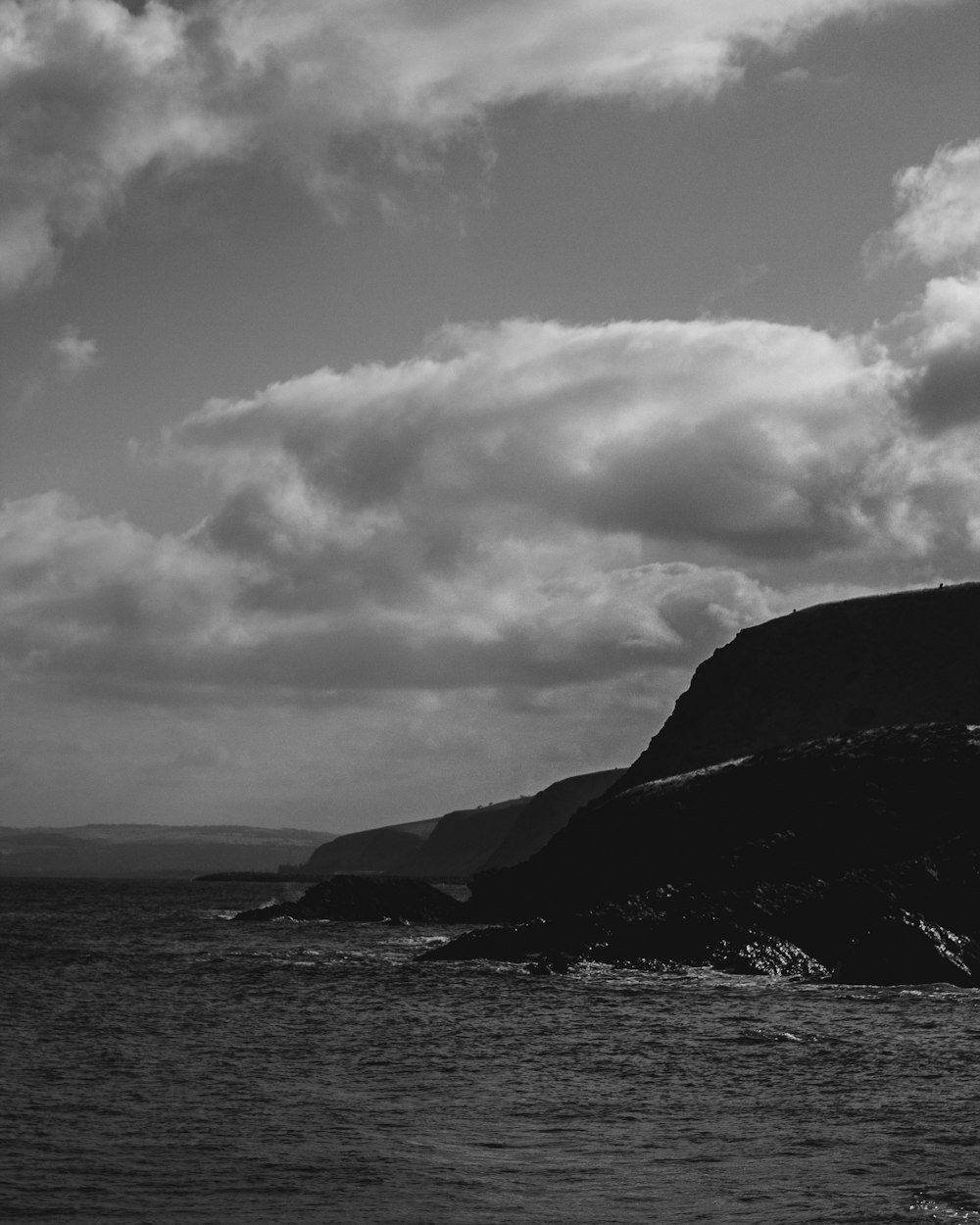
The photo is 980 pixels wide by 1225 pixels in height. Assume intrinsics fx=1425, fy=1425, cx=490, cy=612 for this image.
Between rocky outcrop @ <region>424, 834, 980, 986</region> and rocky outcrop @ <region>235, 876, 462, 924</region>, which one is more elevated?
rocky outcrop @ <region>424, 834, 980, 986</region>

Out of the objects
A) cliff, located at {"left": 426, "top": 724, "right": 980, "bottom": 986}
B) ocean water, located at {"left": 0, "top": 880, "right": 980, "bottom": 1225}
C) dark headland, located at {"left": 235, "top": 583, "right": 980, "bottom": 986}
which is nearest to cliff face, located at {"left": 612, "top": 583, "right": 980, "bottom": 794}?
dark headland, located at {"left": 235, "top": 583, "right": 980, "bottom": 986}

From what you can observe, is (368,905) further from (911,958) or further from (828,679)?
(911,958)

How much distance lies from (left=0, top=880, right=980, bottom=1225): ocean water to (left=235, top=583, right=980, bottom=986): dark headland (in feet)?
14.6

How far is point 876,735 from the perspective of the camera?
8762cm

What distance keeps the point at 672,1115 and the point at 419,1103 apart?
5.11m

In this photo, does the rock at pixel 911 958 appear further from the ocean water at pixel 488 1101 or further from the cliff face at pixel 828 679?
the cliff face at pixel 828 679

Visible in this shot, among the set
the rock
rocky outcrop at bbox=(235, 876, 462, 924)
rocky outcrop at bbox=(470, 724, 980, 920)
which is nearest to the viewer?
the rock

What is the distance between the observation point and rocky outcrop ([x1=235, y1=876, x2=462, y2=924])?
103812 mm

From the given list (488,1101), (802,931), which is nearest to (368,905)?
(802,931)

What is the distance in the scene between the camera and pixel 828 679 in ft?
453

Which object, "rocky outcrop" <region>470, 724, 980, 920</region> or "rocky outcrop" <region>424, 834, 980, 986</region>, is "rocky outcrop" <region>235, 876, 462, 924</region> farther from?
"rocky outcrop" <region>424, 834, 980, 986</region>

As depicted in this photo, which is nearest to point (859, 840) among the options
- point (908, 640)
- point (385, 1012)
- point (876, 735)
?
point (876, 735)

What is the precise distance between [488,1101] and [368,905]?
274 ft

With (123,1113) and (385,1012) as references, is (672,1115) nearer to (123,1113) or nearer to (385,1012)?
(123,1113)
